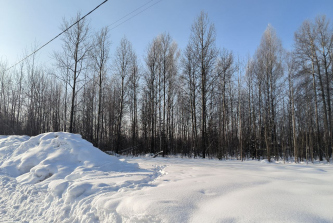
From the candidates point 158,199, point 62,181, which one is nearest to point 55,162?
point 62,181

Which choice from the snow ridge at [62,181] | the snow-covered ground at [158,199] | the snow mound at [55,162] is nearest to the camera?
the snow-covered ground at [158,199]

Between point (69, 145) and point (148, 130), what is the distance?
12.0m

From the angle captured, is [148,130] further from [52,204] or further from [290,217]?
[290,217]

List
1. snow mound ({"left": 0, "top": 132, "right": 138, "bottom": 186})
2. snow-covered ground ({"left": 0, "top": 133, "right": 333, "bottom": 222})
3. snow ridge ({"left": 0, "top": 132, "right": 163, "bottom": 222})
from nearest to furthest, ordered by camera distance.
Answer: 1. snow-covered ground ({"left": 0, "top": 133, "right": 333, "bottom": 222})
2. snow ridge ({"left": 0, "top": 132, "right": 163, "bottom": 222})
3. snow mound ({"left": 0, "top": 132, "right": 138, "bottom": 186})

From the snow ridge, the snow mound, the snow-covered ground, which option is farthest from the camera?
the snow mound

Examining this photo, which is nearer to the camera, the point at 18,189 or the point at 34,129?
the point at 18,189

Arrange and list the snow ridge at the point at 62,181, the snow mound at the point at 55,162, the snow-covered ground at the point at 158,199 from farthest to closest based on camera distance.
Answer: the snow mound at the point at 55,162
the snow ridge at the point at 62,181
the snow-covered ground at the point at 158,199

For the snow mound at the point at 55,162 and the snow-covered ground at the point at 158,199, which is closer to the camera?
the snow-covered ground at the point at 158,199

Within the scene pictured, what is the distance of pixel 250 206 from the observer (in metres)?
2.24

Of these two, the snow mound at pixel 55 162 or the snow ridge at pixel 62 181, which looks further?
the snow mound at pixel 55 162

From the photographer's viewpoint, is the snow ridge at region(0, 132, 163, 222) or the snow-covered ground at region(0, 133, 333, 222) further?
the snow ridge at region(0, 132, 163, 222)

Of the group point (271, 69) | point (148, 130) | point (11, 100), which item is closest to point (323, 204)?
point (148, 130)

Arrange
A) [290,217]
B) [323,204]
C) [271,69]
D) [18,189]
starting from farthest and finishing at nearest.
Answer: [271,69] → [18,189] → [323,204] → [290,217]

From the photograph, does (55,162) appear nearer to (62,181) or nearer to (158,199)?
(62,181)
